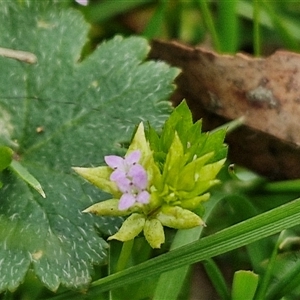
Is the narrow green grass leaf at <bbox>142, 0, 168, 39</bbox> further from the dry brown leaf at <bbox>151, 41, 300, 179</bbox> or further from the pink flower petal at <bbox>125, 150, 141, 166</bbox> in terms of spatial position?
the pink flower petal at <bbox>125, 150, 141, 166</bbox>

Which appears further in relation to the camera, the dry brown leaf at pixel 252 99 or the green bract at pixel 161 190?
the dry brown leaf at pixel 252 99

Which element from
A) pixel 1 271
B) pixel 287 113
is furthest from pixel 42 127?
pixel 287 113

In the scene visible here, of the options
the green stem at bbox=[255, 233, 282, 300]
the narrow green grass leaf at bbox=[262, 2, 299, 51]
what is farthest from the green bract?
Result: the narrow green grass leaf at bbox=[262, 2, 299, 51]

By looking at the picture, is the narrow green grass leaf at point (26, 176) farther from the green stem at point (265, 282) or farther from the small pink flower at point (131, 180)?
the green stem at point (265, 282)

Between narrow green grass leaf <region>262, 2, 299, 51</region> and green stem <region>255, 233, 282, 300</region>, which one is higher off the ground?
narrow green grass leaf <region>262, 2, 299, 51</region>

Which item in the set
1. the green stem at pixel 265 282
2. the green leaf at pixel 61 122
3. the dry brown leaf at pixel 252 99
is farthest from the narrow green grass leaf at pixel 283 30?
the green stem at pixel 265 282

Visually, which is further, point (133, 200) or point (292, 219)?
point (292, 219)

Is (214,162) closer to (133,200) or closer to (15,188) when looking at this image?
Answer: (133,200)
